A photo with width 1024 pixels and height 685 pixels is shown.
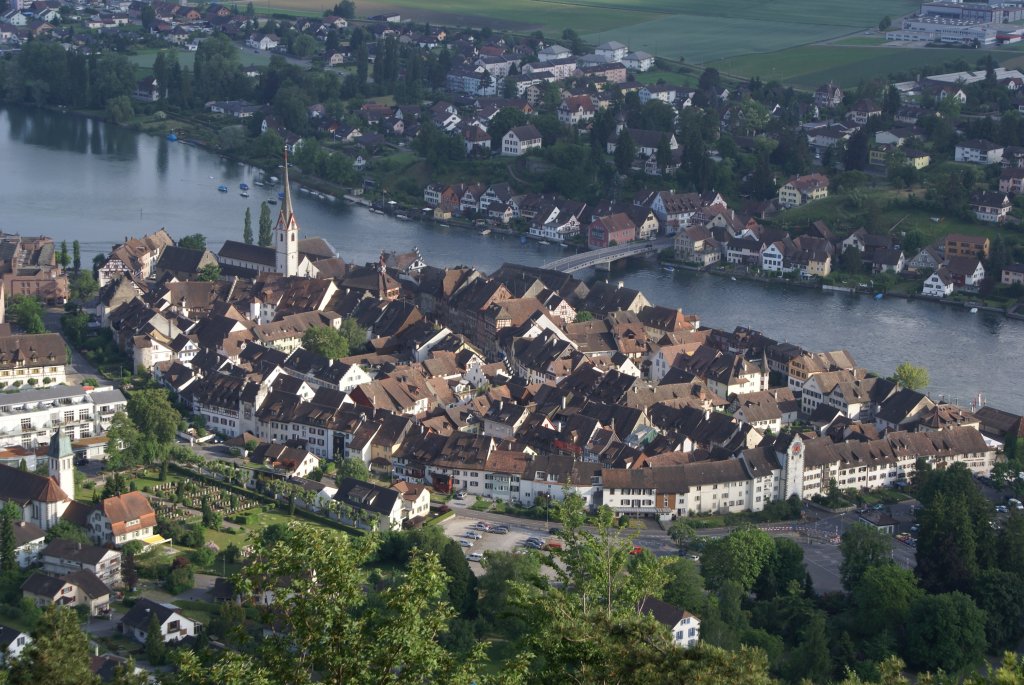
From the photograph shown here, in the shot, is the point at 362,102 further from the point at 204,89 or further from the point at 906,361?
the point at 906,361

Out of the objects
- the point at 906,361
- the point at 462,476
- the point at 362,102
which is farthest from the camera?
the point at 362,102

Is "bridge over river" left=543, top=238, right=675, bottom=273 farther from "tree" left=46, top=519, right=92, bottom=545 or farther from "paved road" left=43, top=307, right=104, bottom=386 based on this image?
"tree" left=46, top=519, right=92, bottom=545

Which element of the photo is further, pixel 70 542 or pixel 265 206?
pixel 265 206

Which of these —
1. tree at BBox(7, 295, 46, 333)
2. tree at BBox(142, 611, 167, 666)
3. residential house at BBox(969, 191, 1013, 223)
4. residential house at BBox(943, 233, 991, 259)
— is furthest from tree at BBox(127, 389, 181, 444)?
residential house at BBox(969, 191, 1013, 223)

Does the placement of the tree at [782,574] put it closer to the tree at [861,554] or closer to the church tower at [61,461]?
the tree at [861,554]

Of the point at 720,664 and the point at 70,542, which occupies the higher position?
the point at 720,664

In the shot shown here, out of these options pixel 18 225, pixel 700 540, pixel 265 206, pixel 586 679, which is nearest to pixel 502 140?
pixel 265 206
